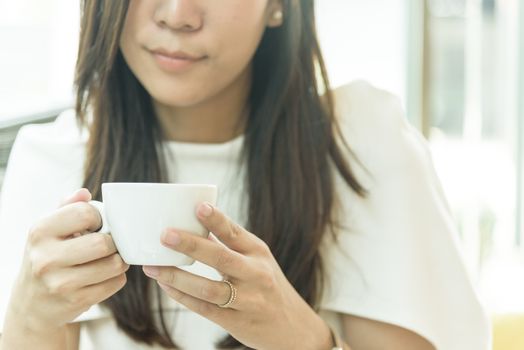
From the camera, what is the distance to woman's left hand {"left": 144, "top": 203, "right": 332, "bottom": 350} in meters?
0.83

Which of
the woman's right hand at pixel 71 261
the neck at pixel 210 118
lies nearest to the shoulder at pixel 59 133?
the neck at pixel 210 118

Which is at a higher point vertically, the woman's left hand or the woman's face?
the woman's face

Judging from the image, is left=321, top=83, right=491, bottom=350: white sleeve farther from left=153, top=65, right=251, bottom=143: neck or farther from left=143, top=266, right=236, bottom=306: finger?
left=143, top=266, right=236, bottom=306: finger

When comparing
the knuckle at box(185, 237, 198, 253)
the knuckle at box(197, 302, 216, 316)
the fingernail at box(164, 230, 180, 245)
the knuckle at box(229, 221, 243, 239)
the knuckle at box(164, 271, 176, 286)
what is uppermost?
the fingernail at box(164, 230, 180, 245)

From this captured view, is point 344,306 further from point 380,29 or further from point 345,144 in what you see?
point 380,29

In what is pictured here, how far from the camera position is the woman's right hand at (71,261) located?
0.85 meters

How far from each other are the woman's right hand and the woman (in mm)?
212

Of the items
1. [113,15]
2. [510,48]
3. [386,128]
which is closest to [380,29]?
[510,48]

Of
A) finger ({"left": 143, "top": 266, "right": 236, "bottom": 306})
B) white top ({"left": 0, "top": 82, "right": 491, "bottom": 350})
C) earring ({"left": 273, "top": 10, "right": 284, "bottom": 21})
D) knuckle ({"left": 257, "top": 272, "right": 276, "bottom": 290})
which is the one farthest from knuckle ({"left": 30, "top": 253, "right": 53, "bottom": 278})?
earring ({"left": 273, "top": 10, "right": 284, "bottom": 21})

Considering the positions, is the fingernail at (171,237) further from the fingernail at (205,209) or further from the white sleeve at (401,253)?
the white sleeve at (401,253)

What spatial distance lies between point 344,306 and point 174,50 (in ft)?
1.58

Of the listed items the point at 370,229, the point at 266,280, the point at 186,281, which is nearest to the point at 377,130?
the point at 370,229

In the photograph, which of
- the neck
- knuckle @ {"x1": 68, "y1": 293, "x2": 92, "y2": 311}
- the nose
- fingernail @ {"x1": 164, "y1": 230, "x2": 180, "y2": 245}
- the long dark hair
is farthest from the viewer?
the neck

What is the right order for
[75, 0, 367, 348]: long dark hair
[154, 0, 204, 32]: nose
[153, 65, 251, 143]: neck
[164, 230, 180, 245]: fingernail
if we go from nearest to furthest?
1. [164, 230, 180, 245]: fingernail
2. [154, 0, 204, 32]: nose
3. [75, 0, 367, 348]: long dark hair
4. [153, 65, 251, 143]: neck
